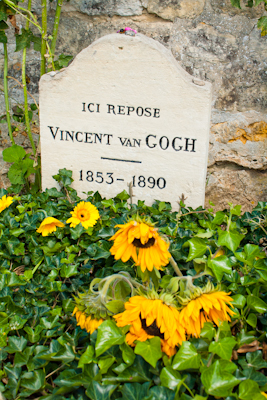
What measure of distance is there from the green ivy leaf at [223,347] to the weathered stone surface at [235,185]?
1650mm

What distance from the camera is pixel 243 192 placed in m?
2.54

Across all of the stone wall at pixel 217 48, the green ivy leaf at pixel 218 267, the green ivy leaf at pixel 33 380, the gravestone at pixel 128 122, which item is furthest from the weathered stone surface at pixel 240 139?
the green ivy leaf at pixel 33 380

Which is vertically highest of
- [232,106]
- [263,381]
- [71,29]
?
[71,29]

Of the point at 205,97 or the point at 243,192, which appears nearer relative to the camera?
the point at 205,97

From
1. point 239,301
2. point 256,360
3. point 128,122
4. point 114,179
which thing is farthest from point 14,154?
point 256,360

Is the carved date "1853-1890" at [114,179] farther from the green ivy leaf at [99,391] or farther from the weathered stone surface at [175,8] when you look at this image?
the green ivy leaf at [99,391]

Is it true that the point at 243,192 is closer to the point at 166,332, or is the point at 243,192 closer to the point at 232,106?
the point at 232,106

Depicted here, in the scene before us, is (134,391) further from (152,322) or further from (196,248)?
(196,248)

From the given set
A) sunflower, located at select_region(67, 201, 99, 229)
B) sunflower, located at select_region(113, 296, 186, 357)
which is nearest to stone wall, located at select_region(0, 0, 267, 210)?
sunflower, located at select_region(67, 201, 99, 229)

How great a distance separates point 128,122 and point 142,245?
3.40 ft

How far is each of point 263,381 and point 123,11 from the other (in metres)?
2.25

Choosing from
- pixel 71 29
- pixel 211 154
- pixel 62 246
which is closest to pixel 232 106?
pixel 211 154

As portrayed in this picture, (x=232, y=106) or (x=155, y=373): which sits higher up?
(x=232, y=106)

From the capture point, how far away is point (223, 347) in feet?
3.19
